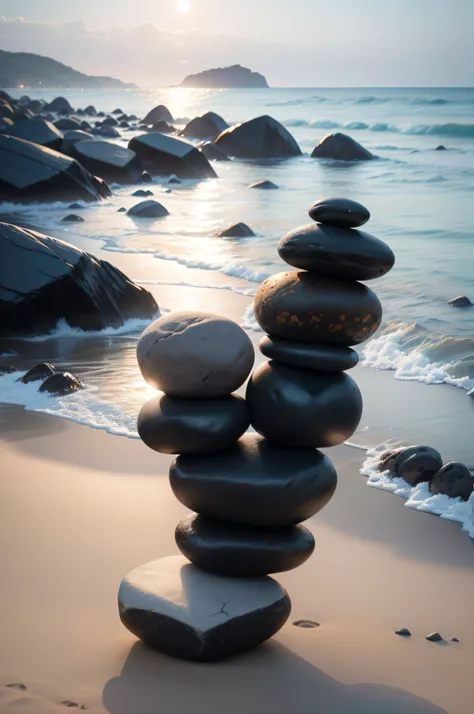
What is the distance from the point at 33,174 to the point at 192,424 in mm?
13067

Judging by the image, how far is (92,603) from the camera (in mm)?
3471

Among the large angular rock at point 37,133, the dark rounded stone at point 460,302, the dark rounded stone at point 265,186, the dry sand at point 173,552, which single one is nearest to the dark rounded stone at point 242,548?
the dry sand at point 173,552

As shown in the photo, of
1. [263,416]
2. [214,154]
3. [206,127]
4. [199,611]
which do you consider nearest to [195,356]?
[263,416]

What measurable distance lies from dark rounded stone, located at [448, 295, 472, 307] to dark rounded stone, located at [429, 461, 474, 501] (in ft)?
15.7

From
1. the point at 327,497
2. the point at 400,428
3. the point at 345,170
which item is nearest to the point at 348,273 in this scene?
the point at 327,497

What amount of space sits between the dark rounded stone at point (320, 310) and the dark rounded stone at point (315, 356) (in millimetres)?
27

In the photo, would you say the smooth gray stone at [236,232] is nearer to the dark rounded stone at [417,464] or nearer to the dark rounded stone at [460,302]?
the dark rounded stone at [460,302]

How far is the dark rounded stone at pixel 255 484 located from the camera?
3.26 m

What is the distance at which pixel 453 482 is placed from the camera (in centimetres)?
470

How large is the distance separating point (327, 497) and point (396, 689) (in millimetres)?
724

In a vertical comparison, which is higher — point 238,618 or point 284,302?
point 284,302

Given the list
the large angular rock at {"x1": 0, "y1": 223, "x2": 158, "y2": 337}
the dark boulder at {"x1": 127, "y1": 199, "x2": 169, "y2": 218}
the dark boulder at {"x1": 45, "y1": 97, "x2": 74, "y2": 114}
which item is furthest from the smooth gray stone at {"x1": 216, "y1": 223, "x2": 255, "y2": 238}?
the dark boulder at {"x1": 45, "y1": 97, "x2": 74, "y2": 114}

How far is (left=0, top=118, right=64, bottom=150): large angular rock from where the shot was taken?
2011 cm

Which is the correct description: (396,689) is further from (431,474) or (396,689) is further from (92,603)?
(431,474)
